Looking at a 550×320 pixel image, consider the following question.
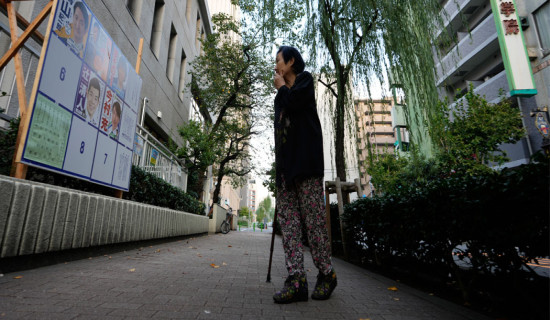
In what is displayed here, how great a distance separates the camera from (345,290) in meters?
2.54

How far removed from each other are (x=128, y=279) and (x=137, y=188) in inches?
128

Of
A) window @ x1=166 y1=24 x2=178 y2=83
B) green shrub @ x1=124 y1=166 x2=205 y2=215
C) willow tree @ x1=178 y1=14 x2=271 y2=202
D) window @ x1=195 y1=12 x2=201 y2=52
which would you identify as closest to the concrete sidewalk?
green shrub @ x1=124 y1=166 x2=205 y2=215

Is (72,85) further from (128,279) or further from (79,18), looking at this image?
(128,279)

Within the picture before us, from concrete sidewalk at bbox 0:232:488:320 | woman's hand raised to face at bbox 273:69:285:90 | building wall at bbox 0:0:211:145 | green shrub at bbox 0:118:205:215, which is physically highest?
building wall at bbox 0:0:211:145

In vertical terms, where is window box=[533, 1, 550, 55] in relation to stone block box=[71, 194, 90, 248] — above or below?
above

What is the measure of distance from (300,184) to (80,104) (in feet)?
9.64

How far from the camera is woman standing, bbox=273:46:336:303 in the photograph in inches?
85.8

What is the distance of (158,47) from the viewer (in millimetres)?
11102

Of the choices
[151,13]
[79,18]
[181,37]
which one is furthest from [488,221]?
[181,37]

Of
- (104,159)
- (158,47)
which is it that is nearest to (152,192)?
(104,159)

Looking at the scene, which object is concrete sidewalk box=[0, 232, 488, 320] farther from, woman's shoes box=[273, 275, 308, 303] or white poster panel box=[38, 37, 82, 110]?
white poster panel box=[38, 37, 82, 110]

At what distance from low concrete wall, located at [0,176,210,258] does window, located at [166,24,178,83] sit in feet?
31.9

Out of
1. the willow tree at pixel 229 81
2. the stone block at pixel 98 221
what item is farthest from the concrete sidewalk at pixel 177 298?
the willow tree at pixel 229 81

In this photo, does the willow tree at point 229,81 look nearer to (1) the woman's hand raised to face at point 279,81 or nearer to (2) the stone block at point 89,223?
(2) the stone block at point 89,223
